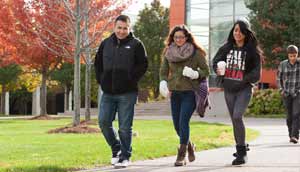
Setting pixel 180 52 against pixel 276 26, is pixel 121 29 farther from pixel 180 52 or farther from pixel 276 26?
pixel 276 26

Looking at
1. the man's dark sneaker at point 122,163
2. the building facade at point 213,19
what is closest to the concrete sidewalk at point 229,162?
the man's dark sneaker at point 122,163

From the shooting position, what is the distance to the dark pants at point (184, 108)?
7.91 m

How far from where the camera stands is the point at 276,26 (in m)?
29.7

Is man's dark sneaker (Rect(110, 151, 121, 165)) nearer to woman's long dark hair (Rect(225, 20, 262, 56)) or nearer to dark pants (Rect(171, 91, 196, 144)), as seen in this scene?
dark pants (Rect(171, 91, 196, 144))

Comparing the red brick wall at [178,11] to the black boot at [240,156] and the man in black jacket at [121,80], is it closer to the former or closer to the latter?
the black boot at [240,156]

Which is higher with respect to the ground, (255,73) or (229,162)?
(255,73)

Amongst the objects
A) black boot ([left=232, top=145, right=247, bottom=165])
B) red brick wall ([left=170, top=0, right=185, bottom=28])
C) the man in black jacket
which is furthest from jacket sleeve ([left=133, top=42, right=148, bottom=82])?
red brick wall ([left=170, top=0, right=185, bottom=28])

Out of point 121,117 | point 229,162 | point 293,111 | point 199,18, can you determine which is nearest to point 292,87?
point 293,111

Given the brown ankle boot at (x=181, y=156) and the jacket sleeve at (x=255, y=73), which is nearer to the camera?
the brown ankle boot at (x=181, y=156)

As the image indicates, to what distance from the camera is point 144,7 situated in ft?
161

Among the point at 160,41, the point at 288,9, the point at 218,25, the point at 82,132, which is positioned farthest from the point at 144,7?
the point at 82,132

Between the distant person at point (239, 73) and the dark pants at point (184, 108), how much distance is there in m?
0.49

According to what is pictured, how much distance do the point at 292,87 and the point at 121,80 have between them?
4777mm

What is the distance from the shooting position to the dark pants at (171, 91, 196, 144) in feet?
26.0
